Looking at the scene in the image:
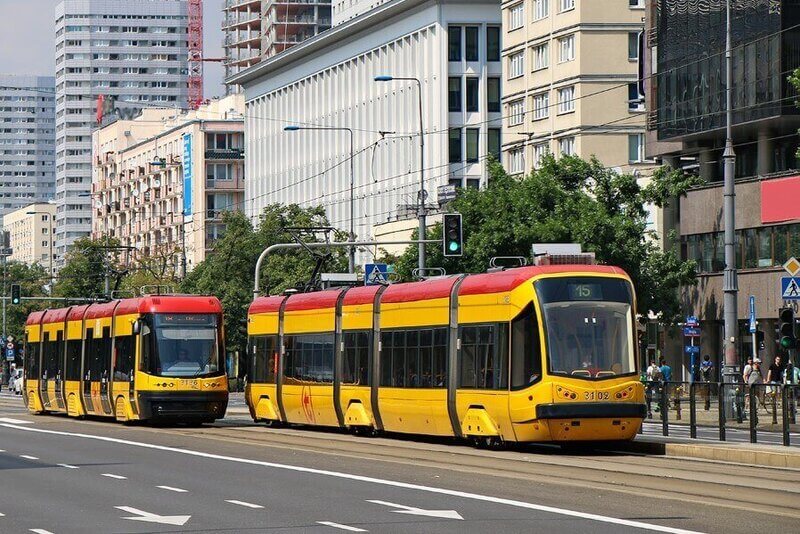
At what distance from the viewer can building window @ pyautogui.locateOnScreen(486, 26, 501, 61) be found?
9850 centimetres

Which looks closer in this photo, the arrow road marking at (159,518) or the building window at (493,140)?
the arrow road marking at (159,518)

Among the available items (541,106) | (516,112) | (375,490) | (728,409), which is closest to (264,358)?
(728,409)

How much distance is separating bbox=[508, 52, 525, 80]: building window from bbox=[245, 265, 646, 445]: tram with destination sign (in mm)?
51598

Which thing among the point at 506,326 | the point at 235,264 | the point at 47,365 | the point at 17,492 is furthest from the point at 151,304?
the point at 235,264

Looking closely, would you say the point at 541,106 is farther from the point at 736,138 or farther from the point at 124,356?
the point at 124,356

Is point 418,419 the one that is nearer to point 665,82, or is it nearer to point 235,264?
point 665,82

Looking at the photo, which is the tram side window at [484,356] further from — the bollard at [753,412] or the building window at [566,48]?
the building window at [566,48]

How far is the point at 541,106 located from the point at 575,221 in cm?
2712

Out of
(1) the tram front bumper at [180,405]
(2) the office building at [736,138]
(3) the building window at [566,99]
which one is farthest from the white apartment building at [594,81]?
(1) the tram front bumper at [180,405]

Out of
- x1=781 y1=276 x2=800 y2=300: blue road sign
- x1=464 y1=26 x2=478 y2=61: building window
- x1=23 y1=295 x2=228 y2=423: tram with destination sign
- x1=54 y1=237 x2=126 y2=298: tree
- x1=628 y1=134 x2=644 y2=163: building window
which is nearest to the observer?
x1=781 y1=276 x2=800 y2=300: blue road sign

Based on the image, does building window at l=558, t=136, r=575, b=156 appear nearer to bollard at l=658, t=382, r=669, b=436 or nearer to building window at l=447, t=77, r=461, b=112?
building window at l=447, t=77, r=461, b=112

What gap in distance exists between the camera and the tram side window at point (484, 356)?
29.1m

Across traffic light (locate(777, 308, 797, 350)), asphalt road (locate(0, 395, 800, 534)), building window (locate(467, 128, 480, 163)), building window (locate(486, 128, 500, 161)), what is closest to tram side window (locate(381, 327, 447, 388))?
asphalt road (locate(0, 395, 800, 534))

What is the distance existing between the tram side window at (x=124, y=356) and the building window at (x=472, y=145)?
54432mm
